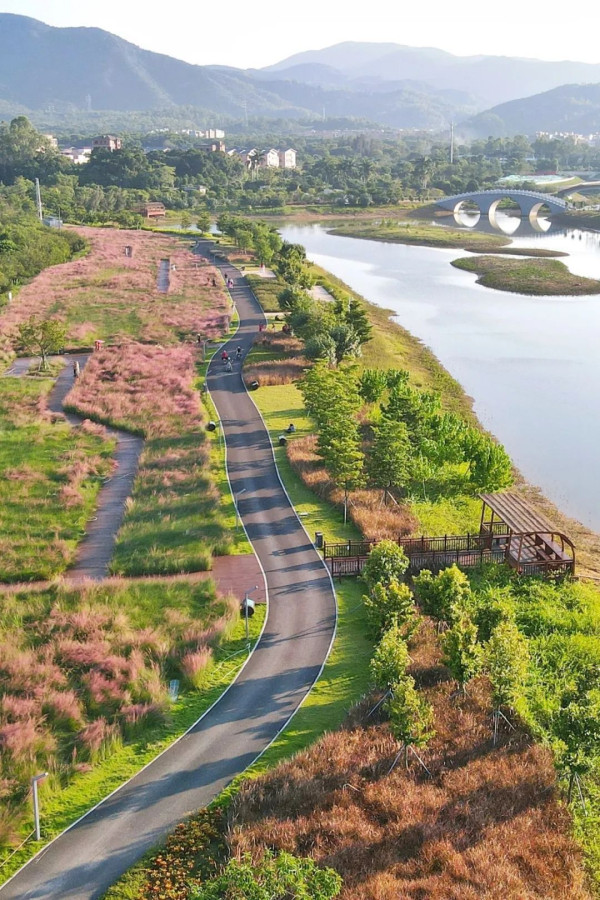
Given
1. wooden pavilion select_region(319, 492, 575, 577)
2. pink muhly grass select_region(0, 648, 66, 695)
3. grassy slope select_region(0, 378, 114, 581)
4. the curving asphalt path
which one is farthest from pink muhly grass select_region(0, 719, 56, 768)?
wooden pavilion select_region(319, 492, 575, 577)

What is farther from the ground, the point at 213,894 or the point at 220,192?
the point at 220,192

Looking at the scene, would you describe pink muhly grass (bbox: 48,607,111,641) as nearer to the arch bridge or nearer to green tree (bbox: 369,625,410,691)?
green tree (bbox: 369,625,410,691)

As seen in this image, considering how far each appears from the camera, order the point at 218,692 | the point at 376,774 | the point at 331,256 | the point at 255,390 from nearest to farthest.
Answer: the point at 376,774
the point at 218,692
the point at 255,390
the point at 331,256

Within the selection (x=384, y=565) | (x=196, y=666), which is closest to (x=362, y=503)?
(x=384, y=565)

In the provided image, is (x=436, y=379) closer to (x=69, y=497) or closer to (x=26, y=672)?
(x=69, y=497)

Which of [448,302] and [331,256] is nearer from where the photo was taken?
[448,302]

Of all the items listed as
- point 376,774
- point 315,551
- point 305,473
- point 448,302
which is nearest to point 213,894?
point 376,774

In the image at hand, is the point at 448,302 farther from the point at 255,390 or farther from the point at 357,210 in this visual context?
the point at 357,210
